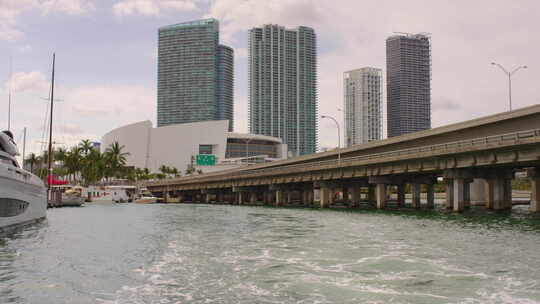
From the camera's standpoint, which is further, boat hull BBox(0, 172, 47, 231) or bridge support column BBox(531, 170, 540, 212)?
bridge support column BBox(531, 170, 540, 212)

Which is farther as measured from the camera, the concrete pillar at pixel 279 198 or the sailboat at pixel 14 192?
the concrete pillar at pixel 279 198

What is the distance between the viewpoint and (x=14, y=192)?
3294 centimetres

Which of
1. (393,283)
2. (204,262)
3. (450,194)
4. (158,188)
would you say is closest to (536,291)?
(393,283)

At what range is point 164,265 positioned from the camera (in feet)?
62.5

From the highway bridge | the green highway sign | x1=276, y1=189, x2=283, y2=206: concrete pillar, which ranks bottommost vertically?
x1=276, y1=189, x2=283, y2=206: concrete pillar

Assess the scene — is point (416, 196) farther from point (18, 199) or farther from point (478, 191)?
point (18, 199)

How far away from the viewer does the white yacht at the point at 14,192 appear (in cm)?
3059

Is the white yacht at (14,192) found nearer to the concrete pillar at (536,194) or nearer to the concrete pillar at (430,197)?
the concrete pillar at (536,194)

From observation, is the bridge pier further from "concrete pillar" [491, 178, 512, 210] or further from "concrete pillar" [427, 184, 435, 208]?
"concrete pillar" [427, 184, 435, 208]

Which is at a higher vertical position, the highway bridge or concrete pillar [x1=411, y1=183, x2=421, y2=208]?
the highway bridge

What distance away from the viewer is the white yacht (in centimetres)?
3059

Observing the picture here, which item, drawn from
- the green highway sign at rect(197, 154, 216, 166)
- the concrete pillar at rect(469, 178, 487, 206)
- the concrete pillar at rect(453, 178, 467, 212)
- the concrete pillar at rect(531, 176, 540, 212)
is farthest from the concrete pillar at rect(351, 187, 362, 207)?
the green highway sign at rect(197, 154, 216, 166)

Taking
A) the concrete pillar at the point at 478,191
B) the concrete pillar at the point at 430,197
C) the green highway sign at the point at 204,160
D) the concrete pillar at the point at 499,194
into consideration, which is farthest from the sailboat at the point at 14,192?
the green highway sign at the point at 204,160

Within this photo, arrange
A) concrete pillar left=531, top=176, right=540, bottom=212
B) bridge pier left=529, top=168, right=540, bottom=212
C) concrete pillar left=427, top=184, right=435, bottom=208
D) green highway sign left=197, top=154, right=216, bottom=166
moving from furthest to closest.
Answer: green highway sign left=197, top=154, right=216, bottom=166, concrete pillar left=427, top=184, right=435, bottom=208, bridge pier left=529, top=168, right=540, bottom=212, concrete pillar left=531, top=176, right=540, bottom=212
